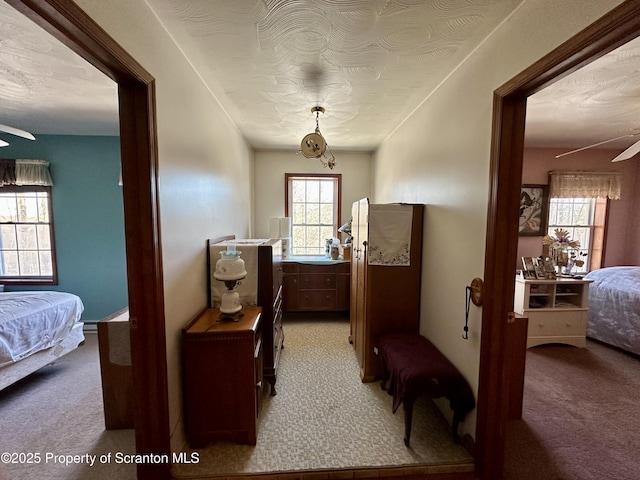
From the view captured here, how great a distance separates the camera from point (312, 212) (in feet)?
14.4

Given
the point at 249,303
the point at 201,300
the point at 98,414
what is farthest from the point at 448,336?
the point at 98,414

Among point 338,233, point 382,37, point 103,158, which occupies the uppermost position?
point 382,37

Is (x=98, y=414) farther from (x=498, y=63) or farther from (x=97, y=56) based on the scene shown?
(x=498, y=63)

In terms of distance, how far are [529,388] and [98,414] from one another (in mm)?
3590

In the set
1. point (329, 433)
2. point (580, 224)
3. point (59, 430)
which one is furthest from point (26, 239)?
point (580, 224)

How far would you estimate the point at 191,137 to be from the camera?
5.86ft

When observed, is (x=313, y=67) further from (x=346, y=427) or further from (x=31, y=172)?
(x=31, y=172)

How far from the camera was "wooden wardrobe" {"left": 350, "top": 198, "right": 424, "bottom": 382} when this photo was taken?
223cm

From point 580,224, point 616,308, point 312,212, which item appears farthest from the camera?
point 312,212

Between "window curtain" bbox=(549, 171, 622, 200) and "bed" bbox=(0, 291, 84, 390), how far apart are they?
615cm

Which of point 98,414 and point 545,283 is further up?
point 545,283

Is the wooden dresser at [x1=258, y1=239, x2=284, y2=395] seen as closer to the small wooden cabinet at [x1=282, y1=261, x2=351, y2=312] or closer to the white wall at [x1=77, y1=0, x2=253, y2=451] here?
the white wall at [x1=77, y1=0, x2=253, y2=451]

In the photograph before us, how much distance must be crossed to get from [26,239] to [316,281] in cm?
382

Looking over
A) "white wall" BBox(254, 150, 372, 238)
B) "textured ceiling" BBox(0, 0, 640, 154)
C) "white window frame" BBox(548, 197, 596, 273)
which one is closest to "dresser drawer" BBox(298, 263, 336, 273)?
"white wall" BBox(254, 150, 372, 238)
